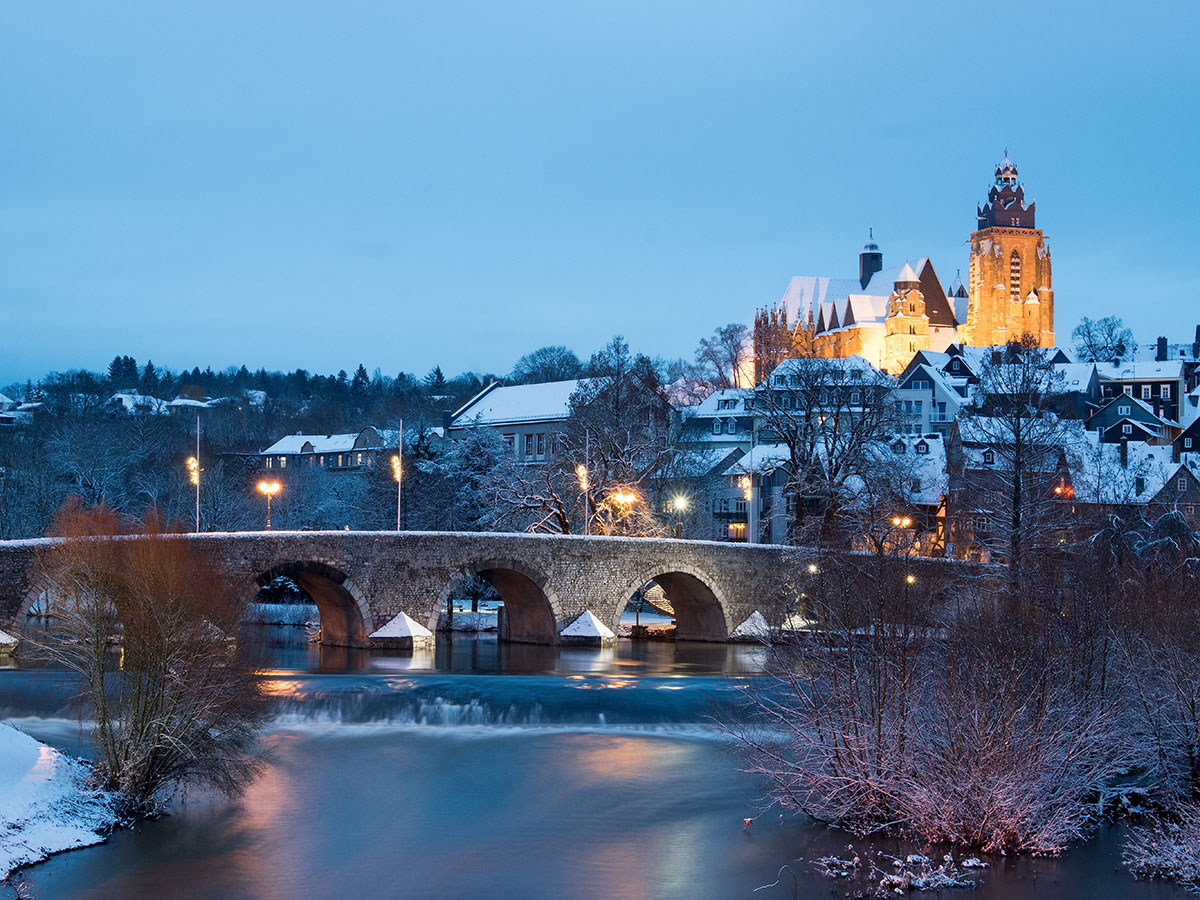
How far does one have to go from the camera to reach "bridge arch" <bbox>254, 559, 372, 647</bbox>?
38375 mm

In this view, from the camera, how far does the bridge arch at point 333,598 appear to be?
1511 inches

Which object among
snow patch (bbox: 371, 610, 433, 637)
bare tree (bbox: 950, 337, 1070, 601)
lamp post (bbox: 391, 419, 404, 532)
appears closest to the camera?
bare tree (bbox: 950, 337, 1070, 601)

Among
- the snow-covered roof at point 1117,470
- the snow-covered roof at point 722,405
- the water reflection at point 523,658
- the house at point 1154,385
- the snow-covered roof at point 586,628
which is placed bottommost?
the water reflection at point 523,658

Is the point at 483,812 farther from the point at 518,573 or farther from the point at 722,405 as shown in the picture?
the point at 722,405

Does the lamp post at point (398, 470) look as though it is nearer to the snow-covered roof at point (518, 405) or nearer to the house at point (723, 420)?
the snow-covered roof at point (518, 405)

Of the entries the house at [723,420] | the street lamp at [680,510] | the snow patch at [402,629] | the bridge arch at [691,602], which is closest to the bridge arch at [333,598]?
the snow patch at [402,629]

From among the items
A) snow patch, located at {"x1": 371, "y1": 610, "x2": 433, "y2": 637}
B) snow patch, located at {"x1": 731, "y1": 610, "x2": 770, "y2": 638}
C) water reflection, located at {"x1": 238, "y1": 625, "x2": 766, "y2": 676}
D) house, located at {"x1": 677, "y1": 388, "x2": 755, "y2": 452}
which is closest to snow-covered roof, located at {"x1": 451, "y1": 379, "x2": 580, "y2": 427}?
house, located at {"x1": 677, "y1": 388, "x2": 755, "y2": 452}

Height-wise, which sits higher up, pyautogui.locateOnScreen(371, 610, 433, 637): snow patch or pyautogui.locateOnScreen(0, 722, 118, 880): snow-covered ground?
pyautogui.locateOnScreen(371, 610, 433, 637): snow patch

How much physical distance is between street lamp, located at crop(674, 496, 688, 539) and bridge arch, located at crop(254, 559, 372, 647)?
18802 mm

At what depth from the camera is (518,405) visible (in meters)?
76.9

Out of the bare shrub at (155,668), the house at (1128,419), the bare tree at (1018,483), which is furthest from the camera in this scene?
the house at (1128,419)

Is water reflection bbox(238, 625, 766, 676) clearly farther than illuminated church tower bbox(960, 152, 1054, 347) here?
No

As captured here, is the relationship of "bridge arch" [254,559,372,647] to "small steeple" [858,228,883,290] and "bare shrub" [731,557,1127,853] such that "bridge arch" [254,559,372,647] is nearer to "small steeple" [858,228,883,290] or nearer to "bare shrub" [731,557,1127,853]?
"bare shrub" [731,557,1127,853]

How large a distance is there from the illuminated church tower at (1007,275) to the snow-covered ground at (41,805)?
107 metres
